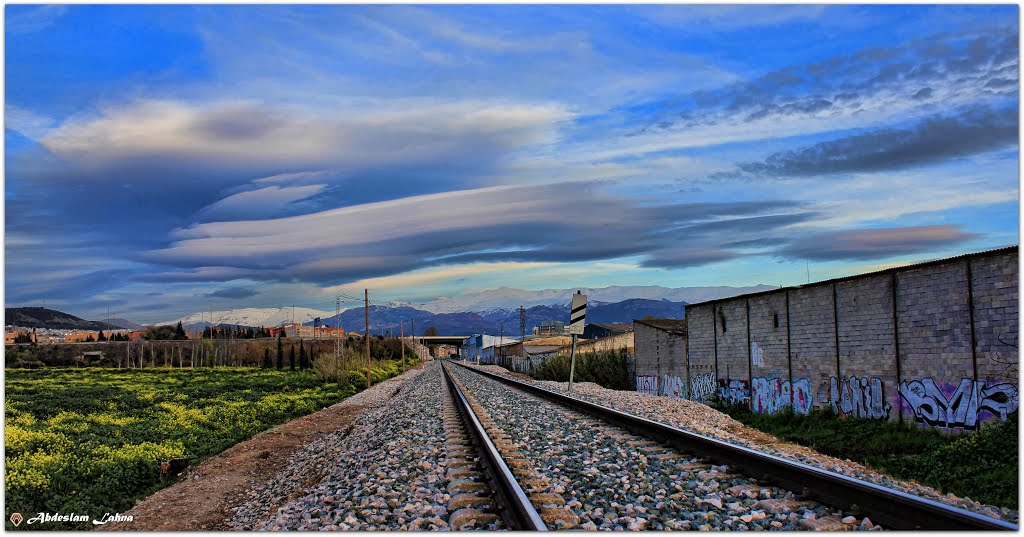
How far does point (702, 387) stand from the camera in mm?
27703

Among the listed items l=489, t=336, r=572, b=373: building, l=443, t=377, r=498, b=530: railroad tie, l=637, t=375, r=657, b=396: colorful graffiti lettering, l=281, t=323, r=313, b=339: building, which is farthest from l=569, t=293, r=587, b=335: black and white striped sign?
l=281, t=323, r=313, b=339: building

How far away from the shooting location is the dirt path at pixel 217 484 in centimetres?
1087

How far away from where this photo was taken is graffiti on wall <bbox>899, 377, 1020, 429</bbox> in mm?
13258

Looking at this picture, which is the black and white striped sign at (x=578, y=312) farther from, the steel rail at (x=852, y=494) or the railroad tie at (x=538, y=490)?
the steel rail at (x=852, y=494)

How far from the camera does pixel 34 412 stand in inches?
998

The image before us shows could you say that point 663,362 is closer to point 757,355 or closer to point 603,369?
point 603,369

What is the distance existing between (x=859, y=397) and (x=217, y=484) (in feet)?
49.8

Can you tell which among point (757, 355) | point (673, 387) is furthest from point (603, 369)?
point (757, 355)

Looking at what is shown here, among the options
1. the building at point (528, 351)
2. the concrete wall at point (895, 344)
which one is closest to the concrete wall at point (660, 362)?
the concrete wall at point (895, 344)

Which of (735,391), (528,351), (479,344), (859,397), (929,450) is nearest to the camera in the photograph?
(929,450)

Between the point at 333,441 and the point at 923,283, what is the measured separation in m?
14.4

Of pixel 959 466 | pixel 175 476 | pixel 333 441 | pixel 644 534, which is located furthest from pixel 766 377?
pixel 644 534

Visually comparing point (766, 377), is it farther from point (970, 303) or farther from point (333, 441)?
point (333, 441)

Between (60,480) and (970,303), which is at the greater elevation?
(970,303)
